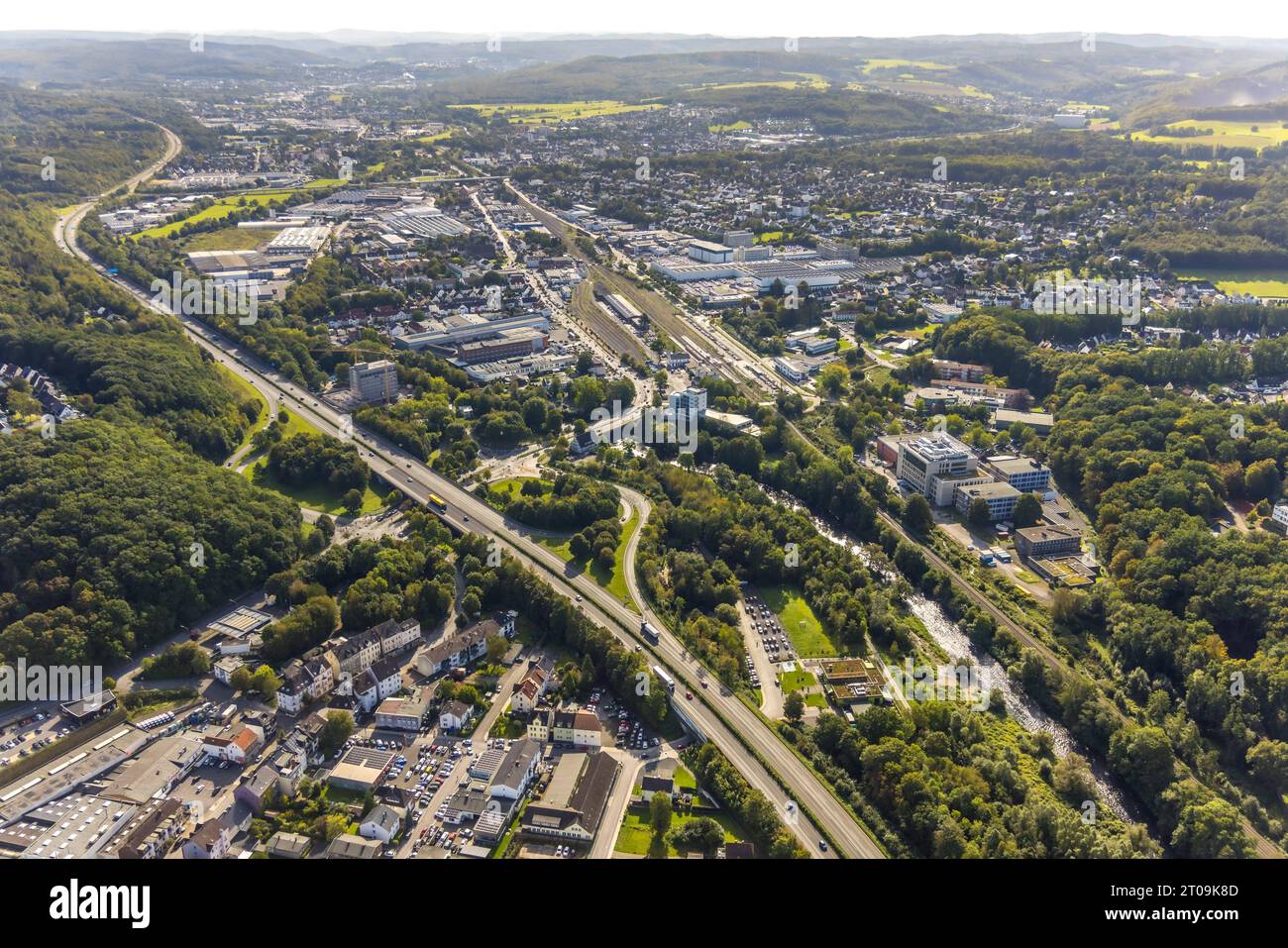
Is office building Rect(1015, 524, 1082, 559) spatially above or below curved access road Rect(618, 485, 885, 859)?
above

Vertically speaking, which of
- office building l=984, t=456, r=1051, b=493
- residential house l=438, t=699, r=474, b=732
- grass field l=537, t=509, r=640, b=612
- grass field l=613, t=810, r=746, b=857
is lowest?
grass field l=613, t=810, r=746, b=857

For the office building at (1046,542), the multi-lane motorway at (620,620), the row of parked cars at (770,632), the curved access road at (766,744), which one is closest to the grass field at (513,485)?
the multi-lane motorway at (620,620)

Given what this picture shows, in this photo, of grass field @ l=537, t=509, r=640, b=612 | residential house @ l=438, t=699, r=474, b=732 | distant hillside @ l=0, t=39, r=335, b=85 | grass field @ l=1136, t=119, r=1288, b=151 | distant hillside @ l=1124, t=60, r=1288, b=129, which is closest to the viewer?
residential house @ l=438, t=699, r=474, b=732

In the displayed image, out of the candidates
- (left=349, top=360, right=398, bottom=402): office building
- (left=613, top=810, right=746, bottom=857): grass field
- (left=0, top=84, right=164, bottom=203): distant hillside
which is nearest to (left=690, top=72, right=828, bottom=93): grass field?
(left=0, top=84, right=164, bottom=203): distant hillside

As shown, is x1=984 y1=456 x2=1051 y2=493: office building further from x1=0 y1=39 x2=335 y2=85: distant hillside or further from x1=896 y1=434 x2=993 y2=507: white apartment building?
x1=0 y1=39 x2=335 y2=85: distant hillside

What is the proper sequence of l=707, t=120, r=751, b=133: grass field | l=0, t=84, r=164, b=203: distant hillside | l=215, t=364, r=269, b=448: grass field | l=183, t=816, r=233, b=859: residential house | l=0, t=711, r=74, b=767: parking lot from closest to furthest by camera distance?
l=183, t=816, r=233, b=859: residential house → l=0, t=711, r=74, b=767: parking lot → l=215, t=364, r=269, b=448: grass field → l=0, t=84, r=164, b=203: distant hillside → l=707, t=120, r=751, b=133: grass field

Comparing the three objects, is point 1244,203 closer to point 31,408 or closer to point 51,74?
point 31,408
